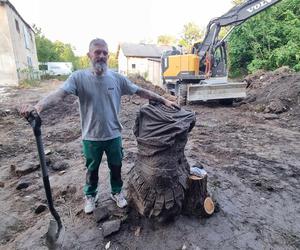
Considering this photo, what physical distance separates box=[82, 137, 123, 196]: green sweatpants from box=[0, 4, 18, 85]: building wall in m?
14.8

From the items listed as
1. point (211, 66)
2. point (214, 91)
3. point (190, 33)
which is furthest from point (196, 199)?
point (190, 33)

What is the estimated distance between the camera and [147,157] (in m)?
2.56

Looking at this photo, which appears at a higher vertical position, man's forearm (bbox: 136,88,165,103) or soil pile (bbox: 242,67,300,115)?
man's forearm (bbox: 136,88,165,103)

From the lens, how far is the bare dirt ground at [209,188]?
2520 mm

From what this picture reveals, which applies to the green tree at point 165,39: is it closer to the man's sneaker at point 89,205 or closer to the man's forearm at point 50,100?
the man's sneaker at point 89,205

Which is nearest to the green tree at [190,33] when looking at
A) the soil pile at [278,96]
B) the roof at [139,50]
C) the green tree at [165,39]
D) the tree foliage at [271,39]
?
the roof at [139,50]

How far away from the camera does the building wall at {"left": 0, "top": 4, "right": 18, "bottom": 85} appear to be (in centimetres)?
1459

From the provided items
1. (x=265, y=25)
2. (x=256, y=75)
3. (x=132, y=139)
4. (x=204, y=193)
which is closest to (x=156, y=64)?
(x=265, y=25)

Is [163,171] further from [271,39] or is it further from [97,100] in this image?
[271,39]

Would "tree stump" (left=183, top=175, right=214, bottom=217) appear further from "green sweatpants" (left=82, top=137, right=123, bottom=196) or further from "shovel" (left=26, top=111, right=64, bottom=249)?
"shovel" (left=26, top=111, right=64, bottom=249)

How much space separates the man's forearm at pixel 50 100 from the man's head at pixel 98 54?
1.30ft

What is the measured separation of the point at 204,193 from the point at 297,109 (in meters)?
6.64

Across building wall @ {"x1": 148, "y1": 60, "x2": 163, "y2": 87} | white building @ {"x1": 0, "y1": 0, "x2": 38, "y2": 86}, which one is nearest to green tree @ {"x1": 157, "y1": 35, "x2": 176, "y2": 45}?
building wall @ {"x1": 148, "y1": 60, "x2": 163, "y2": 87}

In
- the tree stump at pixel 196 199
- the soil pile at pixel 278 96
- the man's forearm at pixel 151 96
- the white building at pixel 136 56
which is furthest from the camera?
the white building at pixel 136 56
